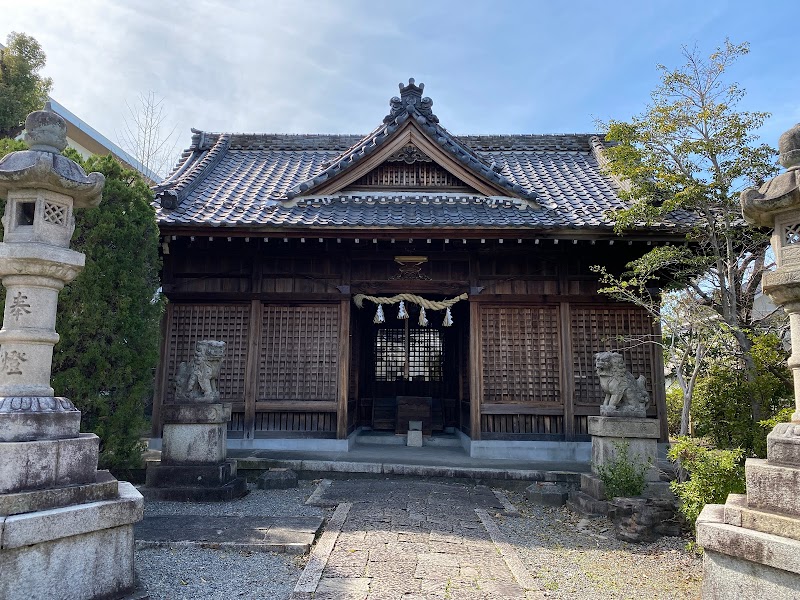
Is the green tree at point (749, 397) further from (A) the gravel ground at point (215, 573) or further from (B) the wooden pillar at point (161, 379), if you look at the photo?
(B) the wooden pillar at point (161, 379)

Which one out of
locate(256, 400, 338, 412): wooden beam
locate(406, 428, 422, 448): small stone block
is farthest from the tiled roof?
locate(406, 428, 422, 448): small stone block

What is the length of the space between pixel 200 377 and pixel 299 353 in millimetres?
2826

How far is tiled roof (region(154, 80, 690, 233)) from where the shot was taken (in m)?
9.50

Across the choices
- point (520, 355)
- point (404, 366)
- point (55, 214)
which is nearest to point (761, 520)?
point (55, 214)

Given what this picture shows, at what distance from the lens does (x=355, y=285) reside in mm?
10469

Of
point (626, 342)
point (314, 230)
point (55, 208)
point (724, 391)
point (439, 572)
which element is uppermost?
point (314, 230)

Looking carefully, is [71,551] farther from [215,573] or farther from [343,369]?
[343,369]

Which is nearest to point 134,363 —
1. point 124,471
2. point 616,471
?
point 124,471

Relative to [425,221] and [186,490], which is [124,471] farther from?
[425,221]

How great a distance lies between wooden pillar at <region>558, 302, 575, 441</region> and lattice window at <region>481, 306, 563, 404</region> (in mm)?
100

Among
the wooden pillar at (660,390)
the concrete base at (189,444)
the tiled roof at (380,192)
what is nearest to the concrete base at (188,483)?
the concrete base at (189,444)

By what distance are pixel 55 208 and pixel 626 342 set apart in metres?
9.67

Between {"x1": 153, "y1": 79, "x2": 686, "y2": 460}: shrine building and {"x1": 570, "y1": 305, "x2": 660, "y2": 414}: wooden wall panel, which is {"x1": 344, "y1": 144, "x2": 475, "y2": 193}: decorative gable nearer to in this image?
{"x1": 153, "y1": 79, "x2": 686, "y2": 460}: shrine building

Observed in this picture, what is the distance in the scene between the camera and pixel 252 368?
10.2 m
